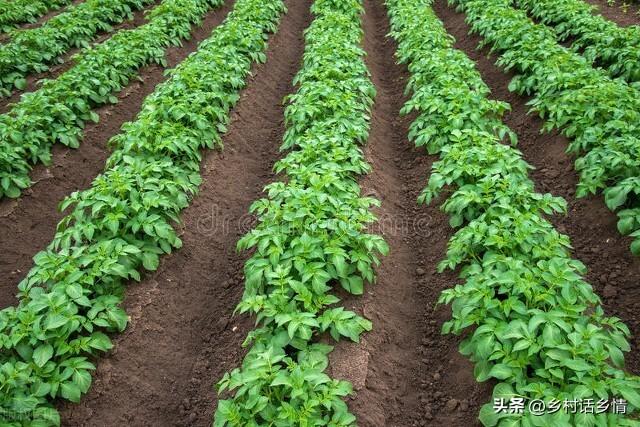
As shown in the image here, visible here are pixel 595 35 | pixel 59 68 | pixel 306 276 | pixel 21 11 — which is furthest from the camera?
pixel 21 11

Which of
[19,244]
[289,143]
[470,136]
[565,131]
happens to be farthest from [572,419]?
[19,244]

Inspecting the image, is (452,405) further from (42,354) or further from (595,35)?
(595,35)

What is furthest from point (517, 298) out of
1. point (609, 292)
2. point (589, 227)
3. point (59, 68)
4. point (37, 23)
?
point (37, 23)

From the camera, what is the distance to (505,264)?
12.9 feet

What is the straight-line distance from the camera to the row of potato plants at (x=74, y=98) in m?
6.29

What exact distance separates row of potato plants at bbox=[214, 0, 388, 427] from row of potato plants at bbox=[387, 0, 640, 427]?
0.88 meters

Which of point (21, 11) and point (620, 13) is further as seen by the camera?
point (21, 11)

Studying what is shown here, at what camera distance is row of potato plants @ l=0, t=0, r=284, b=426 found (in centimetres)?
362

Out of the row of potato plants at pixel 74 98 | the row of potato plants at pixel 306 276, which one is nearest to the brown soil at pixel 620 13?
the row of potato plants at pixel 306 276

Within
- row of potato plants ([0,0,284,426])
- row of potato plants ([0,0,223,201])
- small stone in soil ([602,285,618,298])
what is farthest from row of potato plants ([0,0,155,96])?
small stone in soil ([602,285,618,298])

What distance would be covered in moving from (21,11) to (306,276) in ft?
39.5

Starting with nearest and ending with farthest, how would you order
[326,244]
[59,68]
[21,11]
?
[326,244], [59,68], [21,11]

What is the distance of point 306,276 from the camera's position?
13.1 feet

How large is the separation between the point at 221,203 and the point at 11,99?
5.13m
